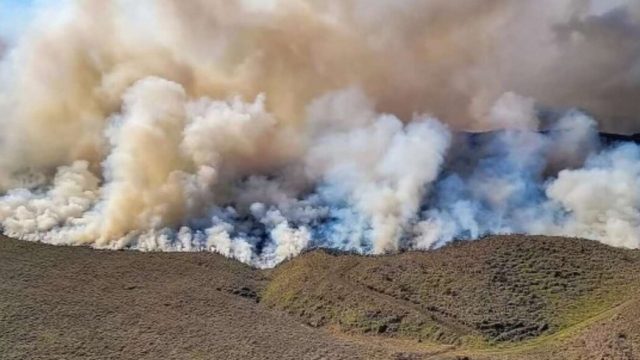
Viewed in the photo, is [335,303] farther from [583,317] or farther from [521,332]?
[583,317]

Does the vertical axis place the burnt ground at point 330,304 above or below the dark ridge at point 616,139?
below

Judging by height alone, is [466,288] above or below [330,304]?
above

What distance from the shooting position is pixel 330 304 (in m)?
58.9

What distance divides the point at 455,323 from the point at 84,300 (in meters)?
25.6

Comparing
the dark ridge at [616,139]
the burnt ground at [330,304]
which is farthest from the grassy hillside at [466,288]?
the dark ridge at [616,139]

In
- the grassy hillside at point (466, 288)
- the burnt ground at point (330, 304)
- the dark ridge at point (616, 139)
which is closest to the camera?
the burnt ground at point (330, 304)

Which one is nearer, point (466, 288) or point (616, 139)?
point (466, 288)

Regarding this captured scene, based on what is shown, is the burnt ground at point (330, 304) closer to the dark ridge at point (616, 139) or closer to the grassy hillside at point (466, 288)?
the grassy hillside at point (466, 288)

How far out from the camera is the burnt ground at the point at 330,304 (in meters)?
50.4

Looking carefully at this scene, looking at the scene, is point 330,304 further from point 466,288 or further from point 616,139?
point 616,139

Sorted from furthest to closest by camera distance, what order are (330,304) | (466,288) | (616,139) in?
1. (616,139)
2. (466,288)
3. (330,304)

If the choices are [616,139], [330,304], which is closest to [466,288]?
[330,304]

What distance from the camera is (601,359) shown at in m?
46.7

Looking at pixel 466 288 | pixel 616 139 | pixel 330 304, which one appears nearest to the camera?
pixel 330 304
